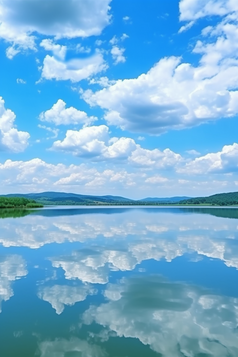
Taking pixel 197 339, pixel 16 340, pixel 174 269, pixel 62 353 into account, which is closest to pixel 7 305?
pixel 16 340

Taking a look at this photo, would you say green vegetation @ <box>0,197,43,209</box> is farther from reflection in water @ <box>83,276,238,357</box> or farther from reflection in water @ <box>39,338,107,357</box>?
reflection in water @ <box>39,338,107,357</box>

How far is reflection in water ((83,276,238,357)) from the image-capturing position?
7816 millimetres

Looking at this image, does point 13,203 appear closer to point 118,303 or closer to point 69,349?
point 118,303

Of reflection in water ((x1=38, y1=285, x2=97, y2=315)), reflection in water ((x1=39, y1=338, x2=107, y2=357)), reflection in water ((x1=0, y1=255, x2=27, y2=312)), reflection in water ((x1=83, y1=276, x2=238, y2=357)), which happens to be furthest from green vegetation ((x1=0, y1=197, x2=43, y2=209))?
reflection in water ((x1=39, y1=338, x2=107, y2=357))

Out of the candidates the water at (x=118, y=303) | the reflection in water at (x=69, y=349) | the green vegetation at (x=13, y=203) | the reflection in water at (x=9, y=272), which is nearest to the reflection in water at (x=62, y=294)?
the water at (x=118, y=303)

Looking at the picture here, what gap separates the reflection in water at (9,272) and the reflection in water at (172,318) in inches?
149

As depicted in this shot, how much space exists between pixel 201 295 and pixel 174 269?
176 inches

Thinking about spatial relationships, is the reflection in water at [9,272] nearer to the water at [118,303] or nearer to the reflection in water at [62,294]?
the water at [118,303]

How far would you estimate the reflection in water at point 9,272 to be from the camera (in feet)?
39.1

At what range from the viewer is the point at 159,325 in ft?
29.6

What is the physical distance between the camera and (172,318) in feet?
31.3

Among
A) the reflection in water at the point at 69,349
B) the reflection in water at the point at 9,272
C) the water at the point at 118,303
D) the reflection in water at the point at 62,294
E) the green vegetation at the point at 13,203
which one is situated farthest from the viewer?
the green vegetation at the point at 13,203

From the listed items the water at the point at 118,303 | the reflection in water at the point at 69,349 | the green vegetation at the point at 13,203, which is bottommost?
the reflection in water at the point at 69,349

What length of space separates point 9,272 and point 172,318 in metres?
9.14
